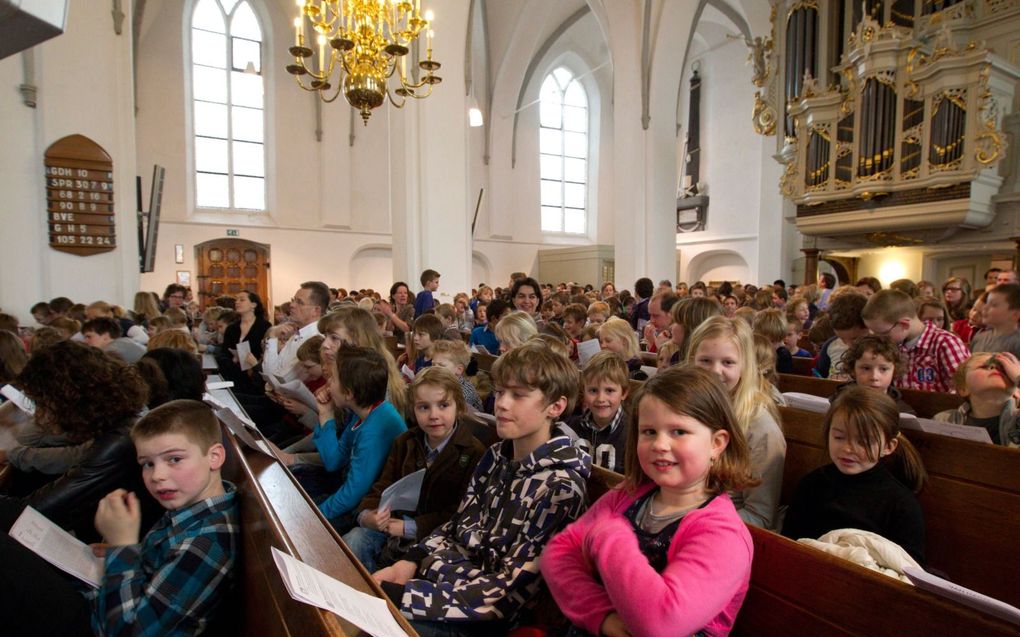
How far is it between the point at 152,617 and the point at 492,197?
18.7 metres

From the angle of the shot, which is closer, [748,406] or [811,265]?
[748,406]

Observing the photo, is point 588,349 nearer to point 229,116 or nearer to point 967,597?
point 967,597

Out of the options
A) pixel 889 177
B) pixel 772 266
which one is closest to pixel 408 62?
pixel 889 177

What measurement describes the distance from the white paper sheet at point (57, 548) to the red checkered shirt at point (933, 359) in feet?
12.5

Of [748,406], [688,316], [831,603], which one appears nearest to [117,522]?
[831,603]

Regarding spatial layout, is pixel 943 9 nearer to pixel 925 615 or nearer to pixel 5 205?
pixel 925 615

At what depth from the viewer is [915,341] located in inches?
135

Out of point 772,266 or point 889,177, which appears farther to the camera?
point 772,266

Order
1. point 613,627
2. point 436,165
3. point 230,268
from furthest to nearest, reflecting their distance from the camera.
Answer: point 230,268 → point 436,165 → point 613,627

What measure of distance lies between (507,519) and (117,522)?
125 centimetres

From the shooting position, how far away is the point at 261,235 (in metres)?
16.2

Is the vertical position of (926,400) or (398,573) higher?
(926,400)

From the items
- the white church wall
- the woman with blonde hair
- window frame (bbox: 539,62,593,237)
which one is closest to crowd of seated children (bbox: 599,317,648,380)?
the woman with blonde hair

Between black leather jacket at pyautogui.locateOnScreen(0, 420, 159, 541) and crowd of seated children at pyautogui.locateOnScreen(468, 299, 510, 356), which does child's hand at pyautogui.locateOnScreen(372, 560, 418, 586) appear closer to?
black leather jacket at pyautogui.locateOnScreen(0, 420, 159, 541)
